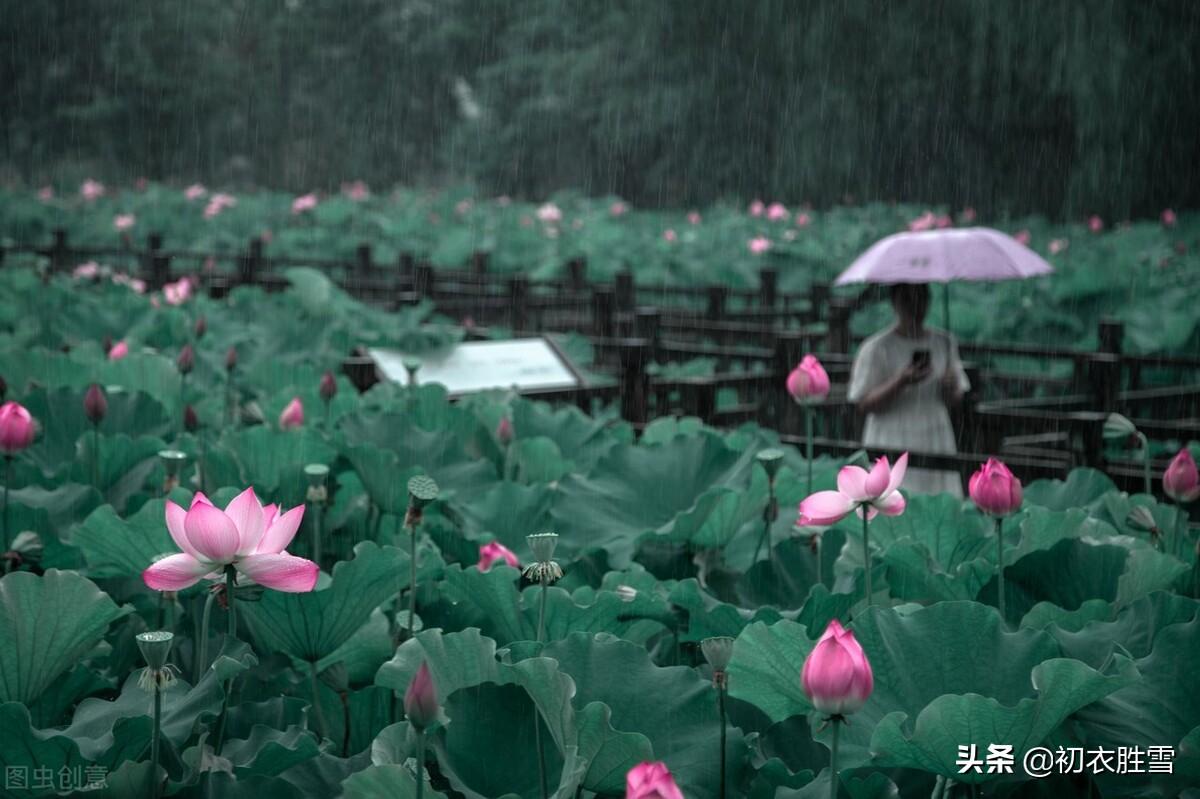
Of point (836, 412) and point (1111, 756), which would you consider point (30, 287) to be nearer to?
point (836, 412)

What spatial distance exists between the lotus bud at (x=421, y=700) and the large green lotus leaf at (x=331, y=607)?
447 millimetres

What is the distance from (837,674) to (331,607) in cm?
61

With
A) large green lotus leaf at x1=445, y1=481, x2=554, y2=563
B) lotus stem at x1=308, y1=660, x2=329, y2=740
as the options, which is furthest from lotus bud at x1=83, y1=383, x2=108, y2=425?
lotus stem at x1=308, y1=660, x2=329, y2=740

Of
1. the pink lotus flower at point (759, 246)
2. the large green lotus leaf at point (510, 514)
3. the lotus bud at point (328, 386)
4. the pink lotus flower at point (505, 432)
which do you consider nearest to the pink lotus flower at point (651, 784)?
the large green lotus leaf at point (510, 514)

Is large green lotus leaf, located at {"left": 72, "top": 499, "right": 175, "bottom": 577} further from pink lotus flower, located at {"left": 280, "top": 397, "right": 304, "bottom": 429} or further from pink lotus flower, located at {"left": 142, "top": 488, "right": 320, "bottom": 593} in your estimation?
pink lotus flower, located at {"left": 280, "top": 397, "right": 304, "bottom": 429}

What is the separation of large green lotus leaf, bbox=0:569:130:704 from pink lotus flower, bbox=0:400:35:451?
0.52 m

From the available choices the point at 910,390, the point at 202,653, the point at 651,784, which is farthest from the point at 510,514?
the point at 910,390

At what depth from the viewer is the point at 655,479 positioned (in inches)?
77.4

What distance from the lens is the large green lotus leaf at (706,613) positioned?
4.38 ft

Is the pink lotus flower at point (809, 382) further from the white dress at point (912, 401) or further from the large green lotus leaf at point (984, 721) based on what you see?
the white dress at point (912, 401)

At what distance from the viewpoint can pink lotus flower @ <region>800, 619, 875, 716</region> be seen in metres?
0.86

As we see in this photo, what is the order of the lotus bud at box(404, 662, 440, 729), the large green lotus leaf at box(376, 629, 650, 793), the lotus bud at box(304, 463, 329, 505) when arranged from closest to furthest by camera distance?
the lotus bud at box(404, 662, 440, 729) < the large green lotus leaf at box(376, 629, 650, 793) < the lotus bud at box(304, 463, 329, 505)

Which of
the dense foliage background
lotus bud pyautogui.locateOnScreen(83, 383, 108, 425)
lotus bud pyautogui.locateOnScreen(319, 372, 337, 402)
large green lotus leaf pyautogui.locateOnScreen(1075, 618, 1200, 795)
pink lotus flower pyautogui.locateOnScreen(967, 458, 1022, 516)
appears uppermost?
the dense foliage background

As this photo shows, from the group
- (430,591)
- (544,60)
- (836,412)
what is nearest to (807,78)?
(544,60)
